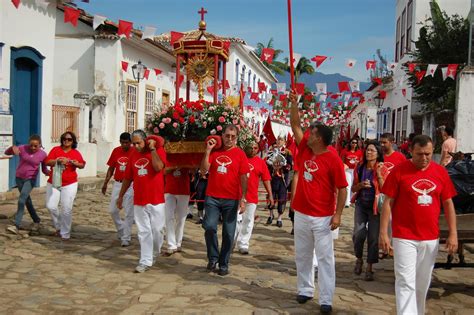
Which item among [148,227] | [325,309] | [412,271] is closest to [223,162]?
[148,227]

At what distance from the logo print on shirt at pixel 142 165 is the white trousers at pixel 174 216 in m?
1.05

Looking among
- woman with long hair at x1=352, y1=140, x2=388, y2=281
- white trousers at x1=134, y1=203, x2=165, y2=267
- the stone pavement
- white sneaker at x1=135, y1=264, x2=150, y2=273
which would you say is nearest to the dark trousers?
woman with long hair at x1=352, y1=140, x2=388, y2=281

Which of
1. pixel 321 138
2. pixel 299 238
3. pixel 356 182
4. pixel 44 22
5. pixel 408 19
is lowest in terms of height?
pixel 299 238

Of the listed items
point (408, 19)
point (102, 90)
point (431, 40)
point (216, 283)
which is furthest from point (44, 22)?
point (408, 19)

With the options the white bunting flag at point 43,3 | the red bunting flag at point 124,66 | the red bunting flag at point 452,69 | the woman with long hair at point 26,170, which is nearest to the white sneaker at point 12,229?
the woman with long hair at point 26,170

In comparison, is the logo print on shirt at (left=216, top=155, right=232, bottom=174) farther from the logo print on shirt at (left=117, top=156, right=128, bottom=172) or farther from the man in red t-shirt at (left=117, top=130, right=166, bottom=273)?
the logo print on shirt at (left=117, top=156, right=128, bottom=172)

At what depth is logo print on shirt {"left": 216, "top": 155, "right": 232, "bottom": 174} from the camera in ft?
23.5

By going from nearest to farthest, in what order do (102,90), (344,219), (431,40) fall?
1. (344,219)
2. (102,90)
3. (431,40)

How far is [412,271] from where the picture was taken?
15.8 ft

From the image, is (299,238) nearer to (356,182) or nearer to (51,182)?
(356,182)

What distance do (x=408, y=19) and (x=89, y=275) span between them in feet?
88.8

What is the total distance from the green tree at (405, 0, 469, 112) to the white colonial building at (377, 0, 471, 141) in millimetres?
1308

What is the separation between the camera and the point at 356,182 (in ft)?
24.3

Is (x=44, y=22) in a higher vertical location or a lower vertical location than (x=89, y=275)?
higher
